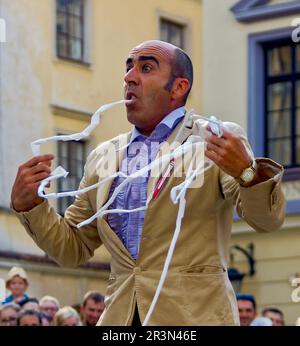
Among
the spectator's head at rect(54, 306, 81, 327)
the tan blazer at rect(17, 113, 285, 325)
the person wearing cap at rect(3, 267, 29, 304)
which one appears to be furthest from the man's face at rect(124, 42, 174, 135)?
the person wearing cap at rect(3, 267, 29, 304)

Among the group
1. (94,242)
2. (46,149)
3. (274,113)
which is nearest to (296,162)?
(274,113)

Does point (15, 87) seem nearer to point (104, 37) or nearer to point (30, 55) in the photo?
point (30, 55)

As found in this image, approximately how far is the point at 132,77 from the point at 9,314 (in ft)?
19.6

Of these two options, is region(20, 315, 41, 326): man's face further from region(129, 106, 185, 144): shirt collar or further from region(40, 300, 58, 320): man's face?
region(129, 106, 185, 144): shirt collar

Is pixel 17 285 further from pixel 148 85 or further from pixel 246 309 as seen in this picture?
pixel 148 85

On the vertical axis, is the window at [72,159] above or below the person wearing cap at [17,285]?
above

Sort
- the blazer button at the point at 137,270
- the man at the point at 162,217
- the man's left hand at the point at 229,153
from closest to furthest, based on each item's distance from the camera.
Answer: the man's left hand at the point at 229,153
the man at the point at 162,217
the blazer button at the point at 137,270

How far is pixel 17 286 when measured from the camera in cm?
1355

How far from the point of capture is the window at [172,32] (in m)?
26.3

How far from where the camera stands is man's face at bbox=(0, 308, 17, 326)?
1156 centimetres

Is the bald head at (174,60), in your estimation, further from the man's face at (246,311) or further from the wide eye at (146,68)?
the man's face at (246,311)

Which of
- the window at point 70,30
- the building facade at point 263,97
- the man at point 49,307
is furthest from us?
the window at point 70,30

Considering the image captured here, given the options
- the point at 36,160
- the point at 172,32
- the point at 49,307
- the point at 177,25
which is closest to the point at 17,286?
the point at 49,307

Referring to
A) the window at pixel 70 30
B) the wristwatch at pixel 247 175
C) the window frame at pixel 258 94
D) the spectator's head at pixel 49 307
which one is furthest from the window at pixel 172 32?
the wristwatch at pixel 247 175
